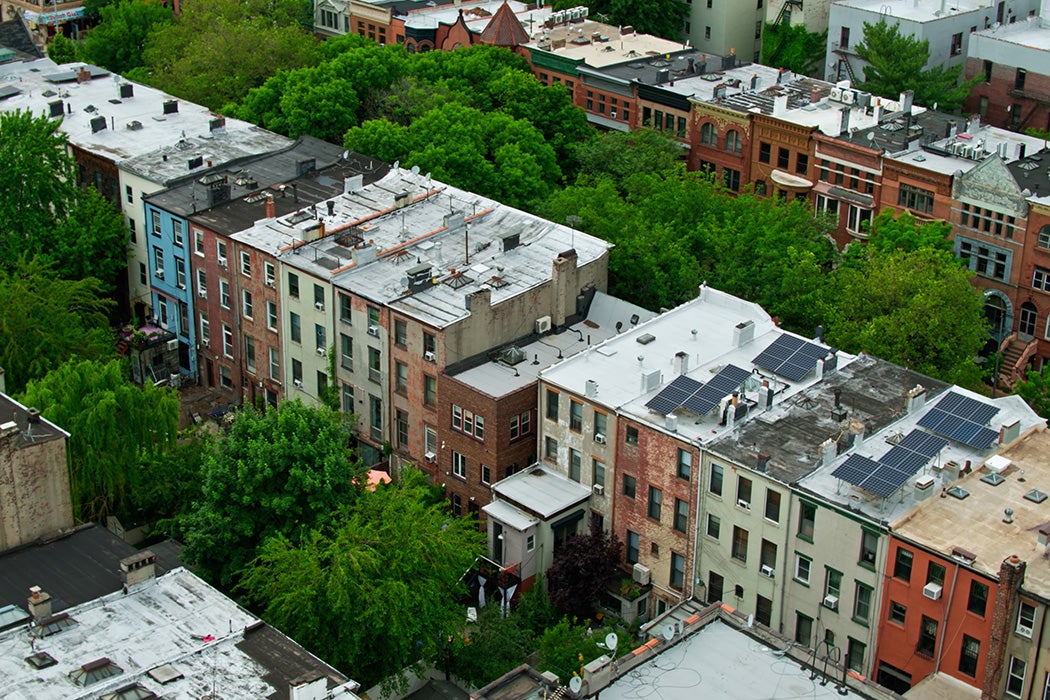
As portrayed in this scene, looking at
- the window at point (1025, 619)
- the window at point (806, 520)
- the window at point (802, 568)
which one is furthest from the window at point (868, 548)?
the window at point (1025, 619)

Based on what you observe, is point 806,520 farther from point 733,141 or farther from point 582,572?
point 733,141

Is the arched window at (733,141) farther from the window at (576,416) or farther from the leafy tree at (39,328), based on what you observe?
the leafy tree at (39,328)

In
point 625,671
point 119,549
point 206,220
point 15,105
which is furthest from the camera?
point 15,105

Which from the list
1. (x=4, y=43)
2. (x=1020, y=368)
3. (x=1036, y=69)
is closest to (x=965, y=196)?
(x=1020, y=368)

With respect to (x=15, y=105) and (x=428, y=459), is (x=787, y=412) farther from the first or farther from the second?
(x=15, y=105)

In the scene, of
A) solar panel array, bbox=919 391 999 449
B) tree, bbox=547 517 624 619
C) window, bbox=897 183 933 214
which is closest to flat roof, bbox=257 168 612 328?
tree, bbox=547 517 624 619

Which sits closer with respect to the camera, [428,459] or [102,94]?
[428,459]

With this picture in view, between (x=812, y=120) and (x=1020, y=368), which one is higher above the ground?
(x=812, y=120)
